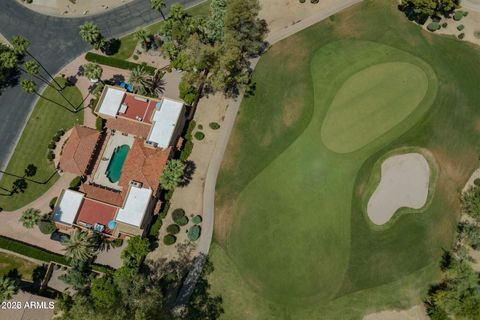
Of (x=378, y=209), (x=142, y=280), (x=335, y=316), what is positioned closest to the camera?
(x=142, y=280)

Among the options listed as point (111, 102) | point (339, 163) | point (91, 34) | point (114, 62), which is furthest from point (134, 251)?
point (91, 34)

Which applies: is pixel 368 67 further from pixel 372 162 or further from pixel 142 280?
pixel 142 280

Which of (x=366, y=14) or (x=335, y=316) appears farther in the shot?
(x=366, y=14)

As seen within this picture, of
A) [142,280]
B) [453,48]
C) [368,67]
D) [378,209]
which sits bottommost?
[142,280]

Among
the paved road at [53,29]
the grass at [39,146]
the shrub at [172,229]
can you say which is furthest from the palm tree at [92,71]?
the shrub at [172,229]

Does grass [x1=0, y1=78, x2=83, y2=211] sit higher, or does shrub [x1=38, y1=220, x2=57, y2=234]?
grass [x1=0, y1=78, x2=83, y2=211]

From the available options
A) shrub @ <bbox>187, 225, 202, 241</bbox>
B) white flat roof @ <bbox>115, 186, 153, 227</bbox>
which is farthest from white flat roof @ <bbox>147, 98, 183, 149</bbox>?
shrub @ <bbox>187, 225, 202, 241</bbox>

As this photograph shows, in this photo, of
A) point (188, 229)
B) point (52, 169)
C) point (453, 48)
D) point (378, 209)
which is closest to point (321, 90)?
point (378, 209)

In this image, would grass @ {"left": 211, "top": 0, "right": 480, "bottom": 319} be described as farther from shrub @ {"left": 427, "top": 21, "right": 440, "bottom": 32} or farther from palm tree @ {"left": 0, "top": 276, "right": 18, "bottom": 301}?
palm tree @ {"left": 0, "top": 276, "right": 18, "bottom": 301}
